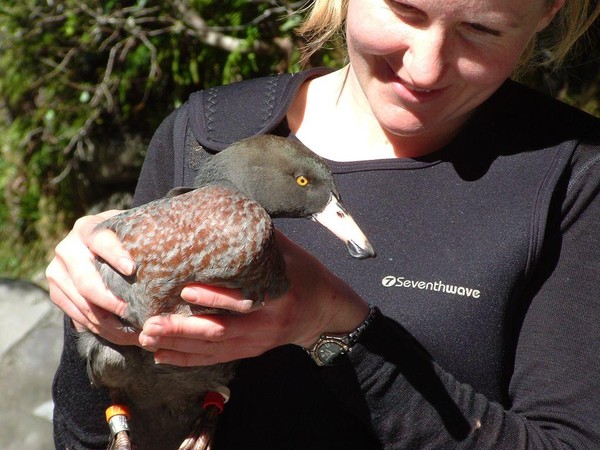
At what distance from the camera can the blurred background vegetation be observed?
177 inches

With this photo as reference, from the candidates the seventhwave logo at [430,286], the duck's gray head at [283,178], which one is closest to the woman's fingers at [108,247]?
the duck's gray head at [283,178]

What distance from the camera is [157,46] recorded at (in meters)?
4.72

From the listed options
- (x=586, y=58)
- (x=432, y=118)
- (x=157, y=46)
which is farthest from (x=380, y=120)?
(x=157, y=46)

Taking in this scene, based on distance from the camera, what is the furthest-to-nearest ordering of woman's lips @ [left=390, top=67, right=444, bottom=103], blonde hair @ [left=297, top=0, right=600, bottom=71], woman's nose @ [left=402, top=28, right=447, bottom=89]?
blonde hair @ [left=297, top=0, right=600, bottom=71] < woman's lips @ [left=390, top=67, right=444, bottom=103] < woman's nose @ [left=402, top=28, right=447, bottom=89]

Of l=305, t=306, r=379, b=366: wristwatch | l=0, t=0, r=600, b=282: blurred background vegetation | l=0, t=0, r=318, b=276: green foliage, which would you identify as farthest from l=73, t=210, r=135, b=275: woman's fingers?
l=0, t=0, r=318, b=276: green foliage

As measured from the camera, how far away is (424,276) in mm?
2004

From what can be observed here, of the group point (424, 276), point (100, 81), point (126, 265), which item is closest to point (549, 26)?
point (424, 276)

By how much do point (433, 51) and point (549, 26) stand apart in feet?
2.01

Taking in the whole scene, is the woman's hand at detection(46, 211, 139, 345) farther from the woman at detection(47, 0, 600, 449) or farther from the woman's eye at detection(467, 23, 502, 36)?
the woman's eye at detection(467, 23, 502, 36)

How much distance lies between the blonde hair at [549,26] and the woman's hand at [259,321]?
2.67 feet

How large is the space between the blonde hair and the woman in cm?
1

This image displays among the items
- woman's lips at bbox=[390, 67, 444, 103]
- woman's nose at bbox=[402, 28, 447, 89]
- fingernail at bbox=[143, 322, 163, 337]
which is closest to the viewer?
fingernail at bbox=[143, 322, 163, 337]

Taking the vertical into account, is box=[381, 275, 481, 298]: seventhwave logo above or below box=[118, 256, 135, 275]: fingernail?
below

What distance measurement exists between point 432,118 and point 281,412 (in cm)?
78
